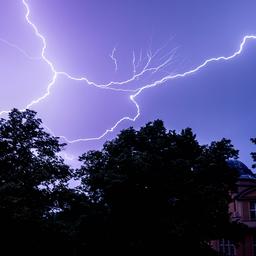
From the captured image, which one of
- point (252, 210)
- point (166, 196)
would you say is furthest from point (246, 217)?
point (166, 196)

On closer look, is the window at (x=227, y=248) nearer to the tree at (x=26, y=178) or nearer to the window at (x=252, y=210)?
the window at (x=252, y=210)

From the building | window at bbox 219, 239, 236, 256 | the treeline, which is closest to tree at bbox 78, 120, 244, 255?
the treeline

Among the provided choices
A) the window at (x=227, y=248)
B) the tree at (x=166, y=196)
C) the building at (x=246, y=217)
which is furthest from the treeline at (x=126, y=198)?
the window at (x=227, y=248)

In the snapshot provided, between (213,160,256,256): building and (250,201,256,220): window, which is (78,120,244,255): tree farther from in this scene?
(250,201,256,220): window

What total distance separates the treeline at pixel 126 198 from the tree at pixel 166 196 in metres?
0.06

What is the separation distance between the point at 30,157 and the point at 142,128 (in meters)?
7.93

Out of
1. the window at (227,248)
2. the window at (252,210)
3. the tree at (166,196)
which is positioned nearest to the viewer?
the tree at (166,196)

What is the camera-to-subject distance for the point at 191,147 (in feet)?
77.7

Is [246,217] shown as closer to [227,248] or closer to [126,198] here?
[227,248]

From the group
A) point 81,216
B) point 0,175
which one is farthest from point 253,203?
point 0,175

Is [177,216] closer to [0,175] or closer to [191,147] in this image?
[191,147]

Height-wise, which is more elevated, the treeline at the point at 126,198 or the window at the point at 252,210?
the window at the point at 252,210

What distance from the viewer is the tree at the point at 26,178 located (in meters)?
20.8

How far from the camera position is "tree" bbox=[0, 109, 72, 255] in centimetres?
2075
